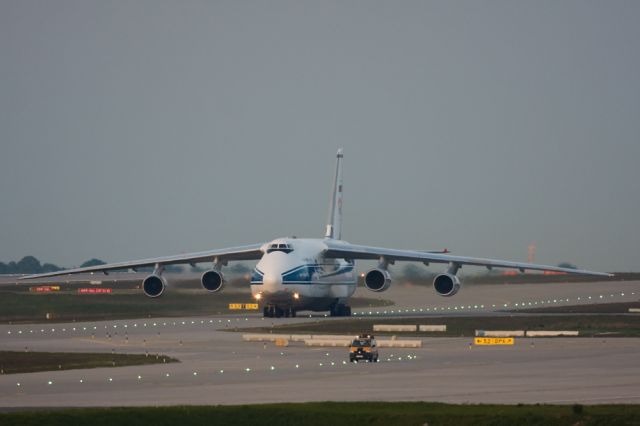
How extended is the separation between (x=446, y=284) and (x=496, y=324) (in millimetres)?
7396

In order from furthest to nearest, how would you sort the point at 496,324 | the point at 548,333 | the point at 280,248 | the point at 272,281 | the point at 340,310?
the point at 340,310 < the point at 280,248 < the point at 272,281 < the point at 496,324 < the point at 548,333

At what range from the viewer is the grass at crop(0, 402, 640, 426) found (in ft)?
72.7

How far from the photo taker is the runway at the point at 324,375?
27391 millimetres

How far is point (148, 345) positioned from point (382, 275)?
60.8ft

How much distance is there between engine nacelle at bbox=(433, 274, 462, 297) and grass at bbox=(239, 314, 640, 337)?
1535 mm

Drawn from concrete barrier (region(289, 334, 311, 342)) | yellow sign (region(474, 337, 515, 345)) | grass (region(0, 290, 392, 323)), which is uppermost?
yellow sign (region(474, 337, 515, 345))

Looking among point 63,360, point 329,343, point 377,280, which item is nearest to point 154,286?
point 377,280

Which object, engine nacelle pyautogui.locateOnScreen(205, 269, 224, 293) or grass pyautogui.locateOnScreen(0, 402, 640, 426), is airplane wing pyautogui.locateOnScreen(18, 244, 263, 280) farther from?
grass pyautogui.locateOnScreen(0, 402, 640, 426)

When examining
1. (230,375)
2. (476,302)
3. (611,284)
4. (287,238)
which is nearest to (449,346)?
(230,375)

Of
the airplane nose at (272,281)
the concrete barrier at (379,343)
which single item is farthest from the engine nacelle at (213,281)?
the concrete barrier at (379,343)

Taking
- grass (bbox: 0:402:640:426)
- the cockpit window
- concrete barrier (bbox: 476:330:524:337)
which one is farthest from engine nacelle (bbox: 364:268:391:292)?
grass (bbox: 0:402:640:426)

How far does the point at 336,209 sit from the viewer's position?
7306cm

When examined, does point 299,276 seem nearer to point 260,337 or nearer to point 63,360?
point 260,337

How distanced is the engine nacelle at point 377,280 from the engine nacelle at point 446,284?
210 centimetres
